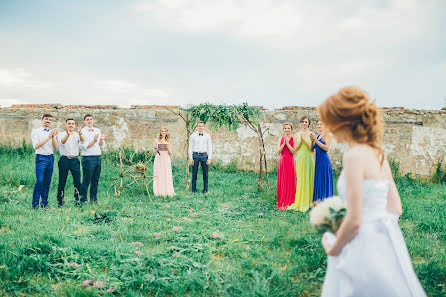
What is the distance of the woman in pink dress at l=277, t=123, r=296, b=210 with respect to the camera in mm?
7891

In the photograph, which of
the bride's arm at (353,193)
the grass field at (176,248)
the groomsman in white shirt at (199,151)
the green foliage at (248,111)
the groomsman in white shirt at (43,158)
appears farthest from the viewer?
the green foliage at (248,111)

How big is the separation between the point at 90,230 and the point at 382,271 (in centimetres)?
474

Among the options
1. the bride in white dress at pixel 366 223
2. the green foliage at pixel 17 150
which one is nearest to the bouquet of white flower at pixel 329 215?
the bride in white dress at pixel 366 223

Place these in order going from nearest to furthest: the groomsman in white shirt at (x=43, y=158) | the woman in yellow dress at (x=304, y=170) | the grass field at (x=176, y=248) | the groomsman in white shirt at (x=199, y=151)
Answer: the grass field at (x=176, y=248) → the groomsman in white shirt at (x=43, y=158) → the woman in yellow dress at (x=304, y=170) → the groomsman in white shirt at (x=199, y=151)

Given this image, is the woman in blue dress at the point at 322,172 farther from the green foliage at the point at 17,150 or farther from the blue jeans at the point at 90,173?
the green foliage at the point at 17,150

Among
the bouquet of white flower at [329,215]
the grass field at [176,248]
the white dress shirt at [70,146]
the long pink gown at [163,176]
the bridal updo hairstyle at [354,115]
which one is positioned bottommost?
the grass field at [176,248]

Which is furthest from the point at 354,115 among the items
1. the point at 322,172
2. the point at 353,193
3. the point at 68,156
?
the point at 68,156

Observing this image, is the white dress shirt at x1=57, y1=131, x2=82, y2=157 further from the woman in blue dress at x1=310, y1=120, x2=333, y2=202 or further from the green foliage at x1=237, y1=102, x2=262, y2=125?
the woman in blue dress at x1=310, y1=120, x2=333, y2=202

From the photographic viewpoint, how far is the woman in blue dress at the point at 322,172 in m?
7.23

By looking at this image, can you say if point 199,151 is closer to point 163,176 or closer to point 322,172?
point 163,176

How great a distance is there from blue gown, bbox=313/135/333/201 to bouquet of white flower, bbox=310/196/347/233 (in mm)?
5133

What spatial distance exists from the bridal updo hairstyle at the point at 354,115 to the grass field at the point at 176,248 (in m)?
2.03

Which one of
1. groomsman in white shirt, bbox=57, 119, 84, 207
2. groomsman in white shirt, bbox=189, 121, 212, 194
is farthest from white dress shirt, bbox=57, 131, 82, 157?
groomsman in white shirt, bbox=189, 121, 212, 194

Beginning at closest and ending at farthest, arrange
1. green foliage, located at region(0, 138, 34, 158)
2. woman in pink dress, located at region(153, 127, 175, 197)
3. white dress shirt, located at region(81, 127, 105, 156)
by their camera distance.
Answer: white dress shirt, located at region(81, 127, 105, 156) < woman in pink dress, located at region(153, 127, 175, 197) < green foliage, located at region(0, 138, 34, 158)
